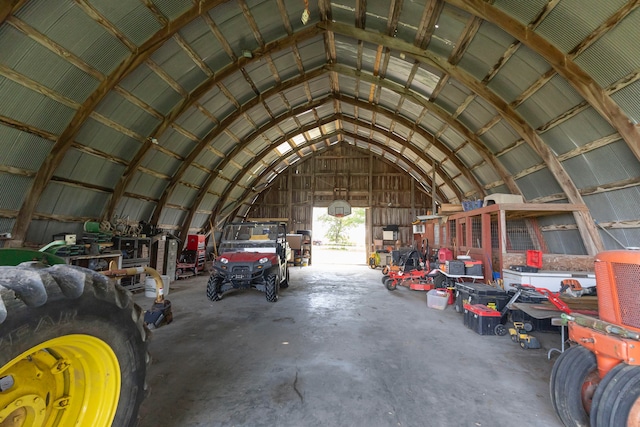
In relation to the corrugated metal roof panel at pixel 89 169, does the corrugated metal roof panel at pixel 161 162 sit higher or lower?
higher

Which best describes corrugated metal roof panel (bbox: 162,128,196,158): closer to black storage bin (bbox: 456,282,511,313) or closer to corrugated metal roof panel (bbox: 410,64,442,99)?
corrugated metal roof panel (bbox: 410,64,442,99)

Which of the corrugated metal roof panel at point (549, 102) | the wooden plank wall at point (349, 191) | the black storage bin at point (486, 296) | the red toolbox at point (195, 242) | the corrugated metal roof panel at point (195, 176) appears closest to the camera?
the black storage bin at point (486, 296)

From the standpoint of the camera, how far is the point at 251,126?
435 inches

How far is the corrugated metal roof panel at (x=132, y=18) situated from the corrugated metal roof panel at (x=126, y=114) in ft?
5.26

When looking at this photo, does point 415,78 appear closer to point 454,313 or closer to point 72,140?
point 454,313

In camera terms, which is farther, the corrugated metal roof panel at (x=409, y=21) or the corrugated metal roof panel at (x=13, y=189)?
the corrugated metal roof panel at (x=409, y=21)

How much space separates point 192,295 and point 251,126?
6.82 metres

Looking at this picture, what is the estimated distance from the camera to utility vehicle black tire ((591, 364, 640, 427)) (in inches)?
68.5

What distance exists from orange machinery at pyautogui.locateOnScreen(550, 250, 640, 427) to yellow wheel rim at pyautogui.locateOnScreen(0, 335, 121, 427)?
308 cm

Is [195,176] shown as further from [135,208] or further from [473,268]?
[473,268]

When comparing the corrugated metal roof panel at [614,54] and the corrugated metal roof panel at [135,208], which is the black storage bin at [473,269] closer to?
the corrugated metal roof panel at [614,54]

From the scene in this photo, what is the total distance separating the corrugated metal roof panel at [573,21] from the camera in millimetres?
4254

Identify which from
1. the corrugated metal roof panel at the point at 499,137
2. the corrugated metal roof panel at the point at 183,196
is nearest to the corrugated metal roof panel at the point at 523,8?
the corrugated metal roof panel at the point at 499,137

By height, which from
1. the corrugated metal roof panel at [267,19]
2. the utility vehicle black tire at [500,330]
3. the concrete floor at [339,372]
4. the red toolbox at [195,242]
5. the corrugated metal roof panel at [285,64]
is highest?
the corrugated metal roof panel at [285,64]
